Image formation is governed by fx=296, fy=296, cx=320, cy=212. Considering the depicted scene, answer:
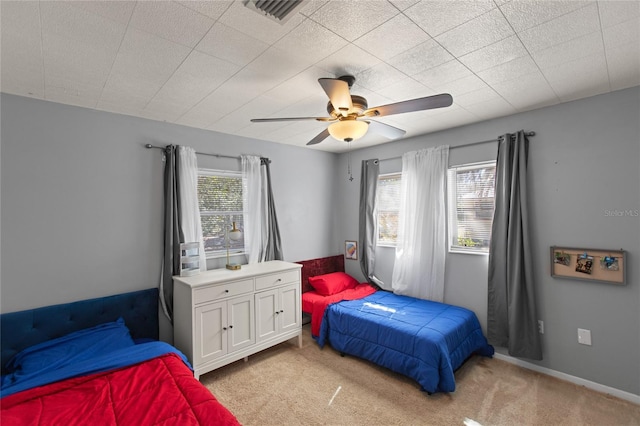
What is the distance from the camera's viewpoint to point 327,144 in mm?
4086

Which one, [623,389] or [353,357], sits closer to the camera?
→ [623,389]

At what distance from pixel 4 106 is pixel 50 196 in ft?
2.35

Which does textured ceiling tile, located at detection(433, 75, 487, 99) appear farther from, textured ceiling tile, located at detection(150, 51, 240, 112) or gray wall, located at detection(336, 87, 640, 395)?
textured ceiling tile, located at detection(150, 51, 240, 112)

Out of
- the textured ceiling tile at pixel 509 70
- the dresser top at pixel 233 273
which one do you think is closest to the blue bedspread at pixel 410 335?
the dresser top at pixel 233 273

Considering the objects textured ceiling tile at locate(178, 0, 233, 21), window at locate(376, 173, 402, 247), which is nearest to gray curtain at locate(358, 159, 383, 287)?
window at locate(376, 173, 402, 247)

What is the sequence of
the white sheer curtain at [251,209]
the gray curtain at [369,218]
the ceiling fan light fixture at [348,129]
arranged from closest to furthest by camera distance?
the ceiling fan light fixture at [348,129]
the white sheer curtain at [251,209]
the gray curtain at [369,218]

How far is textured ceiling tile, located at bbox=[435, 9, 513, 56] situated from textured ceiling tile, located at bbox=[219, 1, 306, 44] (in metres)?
0.84

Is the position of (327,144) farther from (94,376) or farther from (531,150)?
(94,376)

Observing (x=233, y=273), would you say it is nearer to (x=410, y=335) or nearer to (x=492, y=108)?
(x=410, y=335)

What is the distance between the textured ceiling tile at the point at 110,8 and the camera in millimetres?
1339

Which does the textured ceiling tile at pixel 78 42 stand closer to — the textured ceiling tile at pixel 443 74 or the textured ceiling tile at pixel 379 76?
the textured ceiling tile at pixel 379 76

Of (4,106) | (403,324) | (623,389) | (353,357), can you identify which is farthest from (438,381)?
(4,106)

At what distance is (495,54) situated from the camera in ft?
6.11

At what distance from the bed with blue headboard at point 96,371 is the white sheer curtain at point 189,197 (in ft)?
2.22
